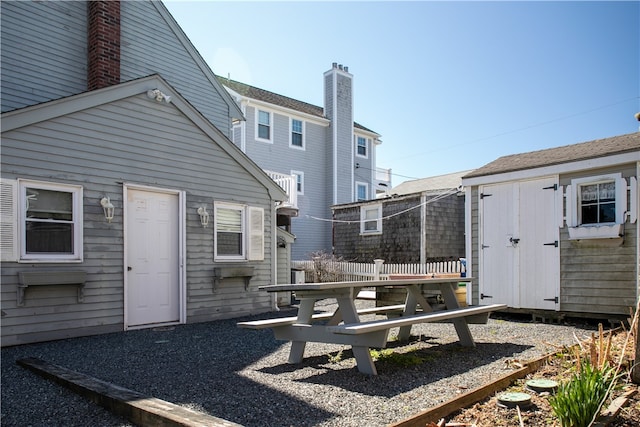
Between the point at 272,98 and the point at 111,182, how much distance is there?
13489 mm

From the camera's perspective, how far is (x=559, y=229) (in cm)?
829

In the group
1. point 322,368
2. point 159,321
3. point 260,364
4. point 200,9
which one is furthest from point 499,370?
point 200,9

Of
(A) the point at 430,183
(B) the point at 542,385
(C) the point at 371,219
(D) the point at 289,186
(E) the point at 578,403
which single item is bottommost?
(B) the point at 542,385

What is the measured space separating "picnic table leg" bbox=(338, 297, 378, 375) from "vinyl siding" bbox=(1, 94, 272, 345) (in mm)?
4645

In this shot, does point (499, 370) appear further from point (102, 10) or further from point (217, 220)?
point (102, 10)

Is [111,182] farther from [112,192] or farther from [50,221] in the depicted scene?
[50,221]

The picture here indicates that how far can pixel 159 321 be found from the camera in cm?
823

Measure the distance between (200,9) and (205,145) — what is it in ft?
11.4

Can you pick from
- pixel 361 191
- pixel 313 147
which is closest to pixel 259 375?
pixel 313 147

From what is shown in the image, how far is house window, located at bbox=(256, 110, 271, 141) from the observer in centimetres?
1906

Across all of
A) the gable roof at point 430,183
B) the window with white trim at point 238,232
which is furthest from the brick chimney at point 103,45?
the gable roof at point 430,183

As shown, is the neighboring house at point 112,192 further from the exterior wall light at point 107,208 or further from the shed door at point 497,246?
the shed door at point 497,246

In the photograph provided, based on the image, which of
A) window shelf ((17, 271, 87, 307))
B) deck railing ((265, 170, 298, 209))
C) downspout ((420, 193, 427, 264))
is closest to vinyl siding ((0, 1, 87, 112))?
window shelf ((17, 271, 87, 307))

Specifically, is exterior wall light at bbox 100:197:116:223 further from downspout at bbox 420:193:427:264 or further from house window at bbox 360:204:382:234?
house window at bbox 360:204:382:234
